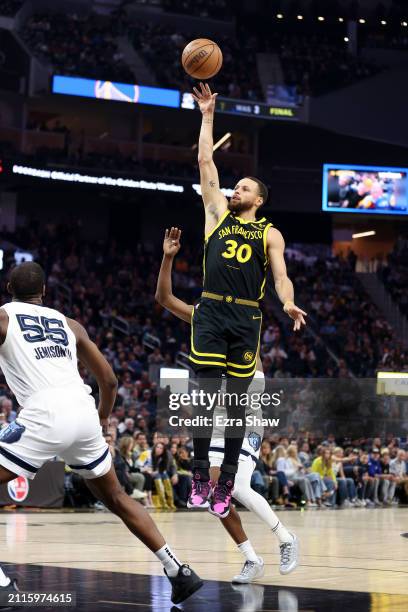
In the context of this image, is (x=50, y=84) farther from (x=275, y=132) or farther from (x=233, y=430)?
(x=233, y=430)

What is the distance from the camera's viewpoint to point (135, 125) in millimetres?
39344

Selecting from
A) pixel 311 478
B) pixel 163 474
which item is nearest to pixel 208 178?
pixel 163 474

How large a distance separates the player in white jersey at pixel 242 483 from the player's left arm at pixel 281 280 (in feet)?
2.41

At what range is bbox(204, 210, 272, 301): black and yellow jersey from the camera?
7.83m

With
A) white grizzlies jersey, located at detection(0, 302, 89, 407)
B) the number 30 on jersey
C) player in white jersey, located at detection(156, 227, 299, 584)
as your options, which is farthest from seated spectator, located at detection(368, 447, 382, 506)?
white grizzlies jersey, located at detection(0, 302, 89, 407)

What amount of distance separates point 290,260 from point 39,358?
108ft

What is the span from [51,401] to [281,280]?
203cm

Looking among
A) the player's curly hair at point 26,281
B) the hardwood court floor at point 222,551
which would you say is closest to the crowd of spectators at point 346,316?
the hardwood court floor at point 222,551

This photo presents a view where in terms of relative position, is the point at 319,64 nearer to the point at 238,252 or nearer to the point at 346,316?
the point at 346,316

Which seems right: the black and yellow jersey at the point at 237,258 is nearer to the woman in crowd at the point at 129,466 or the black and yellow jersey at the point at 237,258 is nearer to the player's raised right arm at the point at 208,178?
the player's raised right arm at the point at 208,178

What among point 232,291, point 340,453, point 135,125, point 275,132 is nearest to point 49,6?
point 135,125

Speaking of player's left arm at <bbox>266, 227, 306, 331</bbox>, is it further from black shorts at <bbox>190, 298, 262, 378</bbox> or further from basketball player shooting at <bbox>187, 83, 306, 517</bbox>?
black shorts at <bbox>190, 298, 262, 378</bbox>

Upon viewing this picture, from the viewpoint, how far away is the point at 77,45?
36.3 m

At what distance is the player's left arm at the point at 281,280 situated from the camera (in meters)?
7.21
